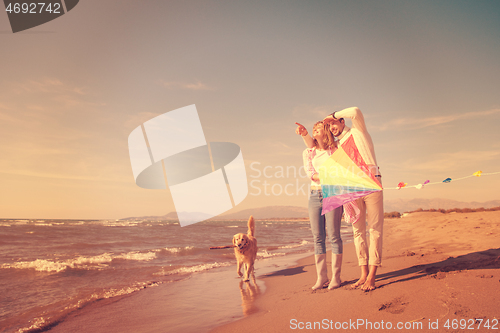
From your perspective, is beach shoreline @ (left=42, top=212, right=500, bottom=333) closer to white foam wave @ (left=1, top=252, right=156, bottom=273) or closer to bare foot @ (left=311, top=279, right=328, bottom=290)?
bare foot @ (left=311, top=279, right=328, bottom=290)

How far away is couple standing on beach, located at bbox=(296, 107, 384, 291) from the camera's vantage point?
9.63 feet

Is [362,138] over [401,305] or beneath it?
over

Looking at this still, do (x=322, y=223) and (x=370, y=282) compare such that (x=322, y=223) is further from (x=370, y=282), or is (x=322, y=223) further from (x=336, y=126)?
(x=336, y=126)

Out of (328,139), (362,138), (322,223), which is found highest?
(328,139)

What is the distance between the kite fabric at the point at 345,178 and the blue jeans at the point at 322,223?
0.10 meters

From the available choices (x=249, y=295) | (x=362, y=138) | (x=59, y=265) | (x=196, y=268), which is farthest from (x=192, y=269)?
(x=362, y=138)

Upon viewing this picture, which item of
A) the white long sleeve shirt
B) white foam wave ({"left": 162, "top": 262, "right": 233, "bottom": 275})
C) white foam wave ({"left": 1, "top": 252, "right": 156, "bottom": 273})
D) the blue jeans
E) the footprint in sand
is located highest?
the white long sleeve shirt

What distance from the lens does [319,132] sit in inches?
135

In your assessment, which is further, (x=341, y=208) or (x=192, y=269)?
(x=192, y=269)

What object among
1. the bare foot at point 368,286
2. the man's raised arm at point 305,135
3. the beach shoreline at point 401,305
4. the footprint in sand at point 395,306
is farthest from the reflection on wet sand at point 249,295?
the man's raised arm at point 305,135

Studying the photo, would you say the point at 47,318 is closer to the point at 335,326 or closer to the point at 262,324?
the point at 262,324

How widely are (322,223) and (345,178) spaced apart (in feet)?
2.42

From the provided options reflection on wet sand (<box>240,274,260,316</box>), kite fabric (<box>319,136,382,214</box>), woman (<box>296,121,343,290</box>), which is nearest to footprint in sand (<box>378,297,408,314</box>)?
woman (<box>296,121,343,290</box>)

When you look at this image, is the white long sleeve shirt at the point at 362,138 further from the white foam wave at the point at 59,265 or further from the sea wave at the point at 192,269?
the white foam wave at the point at 59,265
